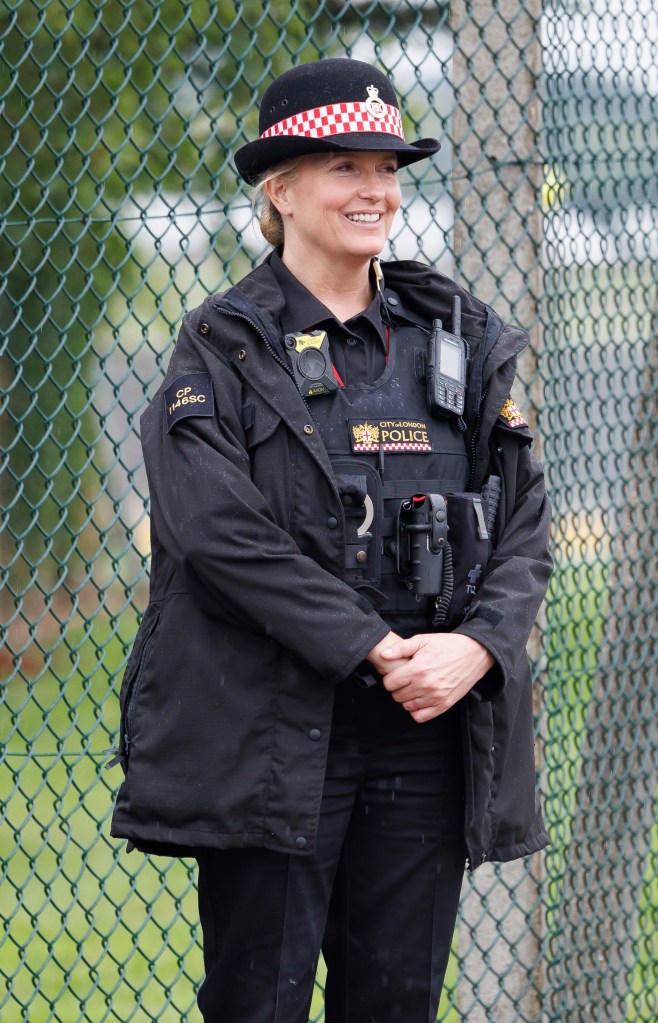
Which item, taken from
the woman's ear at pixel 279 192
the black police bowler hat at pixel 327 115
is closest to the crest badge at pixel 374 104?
the black police bowler hat at pixel 327 115

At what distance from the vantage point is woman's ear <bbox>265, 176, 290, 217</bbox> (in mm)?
2418

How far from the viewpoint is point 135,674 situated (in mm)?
2287

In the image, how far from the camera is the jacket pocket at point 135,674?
2.27m

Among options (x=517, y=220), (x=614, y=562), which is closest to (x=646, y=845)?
(x=614, y=562)

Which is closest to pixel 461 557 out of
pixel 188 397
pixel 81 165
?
pixel 188 397

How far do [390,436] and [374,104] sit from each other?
0.63m

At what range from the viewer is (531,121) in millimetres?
3303

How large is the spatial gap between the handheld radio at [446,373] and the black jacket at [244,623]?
0.27 m

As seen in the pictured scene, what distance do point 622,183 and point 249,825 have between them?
232 cm

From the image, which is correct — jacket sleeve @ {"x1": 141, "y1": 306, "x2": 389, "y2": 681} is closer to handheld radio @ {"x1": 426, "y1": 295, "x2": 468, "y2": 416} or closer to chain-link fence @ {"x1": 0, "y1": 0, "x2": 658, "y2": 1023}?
handheld radio @ {"x1": 426, "y1": 295, "x2": 468, "y2": 416}

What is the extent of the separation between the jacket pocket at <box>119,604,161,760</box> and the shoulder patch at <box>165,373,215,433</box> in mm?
354

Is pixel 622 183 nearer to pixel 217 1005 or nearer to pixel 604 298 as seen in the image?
pixel 604 298

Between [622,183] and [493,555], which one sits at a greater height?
[622,183]

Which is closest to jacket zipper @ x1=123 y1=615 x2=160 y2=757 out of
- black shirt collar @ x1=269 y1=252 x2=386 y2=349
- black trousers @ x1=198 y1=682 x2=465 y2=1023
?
black trousers @ x1=198 y1=682 x2=465 y2=1023
